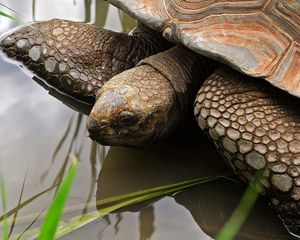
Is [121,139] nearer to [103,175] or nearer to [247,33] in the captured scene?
[103,175]

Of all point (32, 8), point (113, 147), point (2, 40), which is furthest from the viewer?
point (32, 8)

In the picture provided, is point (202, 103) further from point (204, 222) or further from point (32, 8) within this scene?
point (32, 8)

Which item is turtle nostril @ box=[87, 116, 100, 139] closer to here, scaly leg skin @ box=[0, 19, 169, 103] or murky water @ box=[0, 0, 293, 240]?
murky water @ box=[0, 0, 293, 240]

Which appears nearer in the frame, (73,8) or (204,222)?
(204,222)

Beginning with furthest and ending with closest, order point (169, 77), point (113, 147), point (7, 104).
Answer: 1. point (7, 104)
2. point (113, 147)
3. point (169, 77)

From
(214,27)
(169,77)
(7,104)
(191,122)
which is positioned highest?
(214,27)

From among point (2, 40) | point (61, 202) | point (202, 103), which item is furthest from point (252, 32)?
point (2, 40)

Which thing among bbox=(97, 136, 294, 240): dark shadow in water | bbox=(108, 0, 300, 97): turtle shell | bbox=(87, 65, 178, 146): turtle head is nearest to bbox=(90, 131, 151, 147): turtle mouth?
bbox=(87, 65, 178, 146): turtle head

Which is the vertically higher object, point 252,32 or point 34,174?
point 252,32
